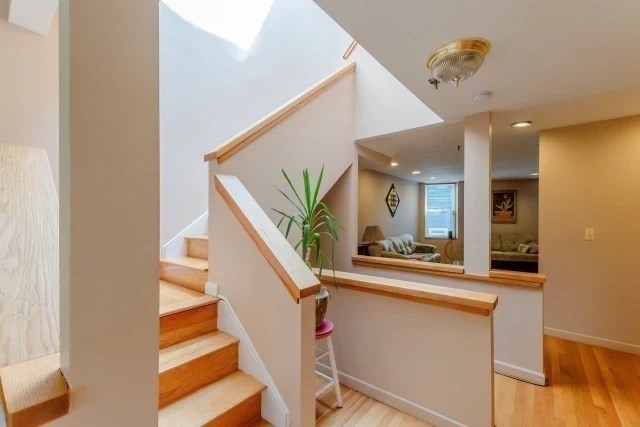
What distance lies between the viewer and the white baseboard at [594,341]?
268 centimetres

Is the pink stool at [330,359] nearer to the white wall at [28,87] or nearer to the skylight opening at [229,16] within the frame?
the white wall at [28,87]

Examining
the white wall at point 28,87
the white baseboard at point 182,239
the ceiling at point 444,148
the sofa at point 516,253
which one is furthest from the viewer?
the sofa at point 516,253

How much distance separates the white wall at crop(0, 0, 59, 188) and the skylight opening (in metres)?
1.23

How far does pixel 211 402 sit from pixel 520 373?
2.37m

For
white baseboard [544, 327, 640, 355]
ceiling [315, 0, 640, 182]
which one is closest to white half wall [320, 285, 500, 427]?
ceiling [315, 0, 640, 182]

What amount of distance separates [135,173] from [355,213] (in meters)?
2.72

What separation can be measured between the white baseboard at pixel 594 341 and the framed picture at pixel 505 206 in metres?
4.84

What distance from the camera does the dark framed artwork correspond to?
6922mm

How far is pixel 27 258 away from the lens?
109 cm

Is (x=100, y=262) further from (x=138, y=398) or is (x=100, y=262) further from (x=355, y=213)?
(x=355, y=213)

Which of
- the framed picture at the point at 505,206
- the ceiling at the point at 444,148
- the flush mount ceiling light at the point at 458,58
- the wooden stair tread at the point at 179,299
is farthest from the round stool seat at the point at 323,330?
the framed picture at the point at 505,206

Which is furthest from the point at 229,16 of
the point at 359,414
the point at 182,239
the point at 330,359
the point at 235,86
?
the point at 359,414

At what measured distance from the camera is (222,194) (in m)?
1.76

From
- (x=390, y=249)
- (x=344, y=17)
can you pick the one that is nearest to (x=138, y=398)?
(x=344, y=17)
